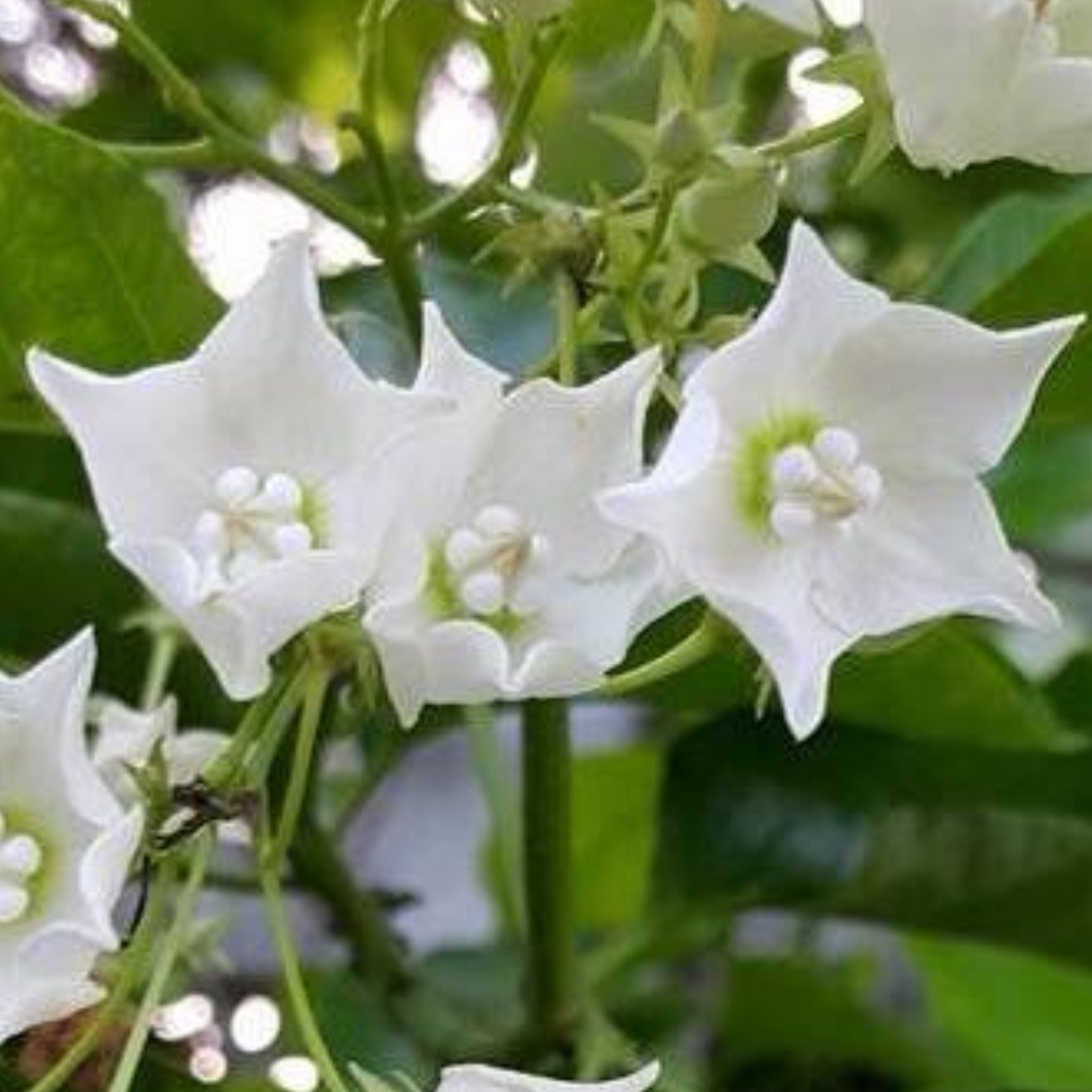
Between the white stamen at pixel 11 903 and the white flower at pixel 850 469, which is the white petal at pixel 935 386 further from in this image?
the white stamen at pixel 11 903

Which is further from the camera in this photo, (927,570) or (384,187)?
(384,187)

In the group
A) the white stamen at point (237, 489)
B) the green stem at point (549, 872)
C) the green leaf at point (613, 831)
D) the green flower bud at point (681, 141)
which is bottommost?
the green leaf at point (613, 831)

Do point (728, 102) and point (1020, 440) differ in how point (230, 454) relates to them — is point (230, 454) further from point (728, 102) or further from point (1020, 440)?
point (1020, 440)

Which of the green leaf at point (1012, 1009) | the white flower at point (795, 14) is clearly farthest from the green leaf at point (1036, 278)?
the green leaf at point (1012, 1009)

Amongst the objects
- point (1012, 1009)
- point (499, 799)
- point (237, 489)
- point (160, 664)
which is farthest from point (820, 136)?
point (1012, 1009)

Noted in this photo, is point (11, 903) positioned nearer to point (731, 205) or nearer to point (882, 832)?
point (731, 205)

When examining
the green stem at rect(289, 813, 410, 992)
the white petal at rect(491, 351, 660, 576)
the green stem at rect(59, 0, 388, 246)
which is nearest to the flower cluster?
the white petal at rect(491, 351, 660, 576)

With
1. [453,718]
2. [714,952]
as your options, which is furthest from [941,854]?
[714,952]
